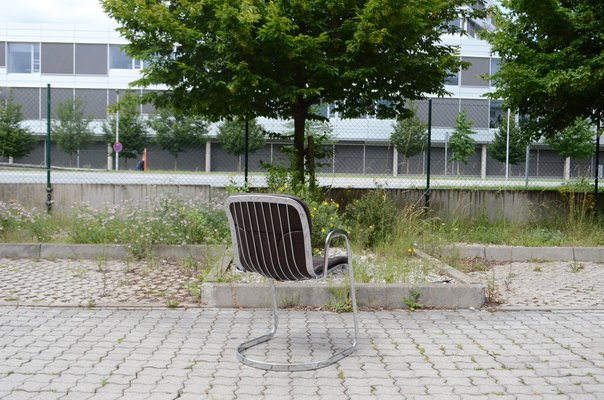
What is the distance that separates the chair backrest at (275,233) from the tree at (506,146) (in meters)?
10.5

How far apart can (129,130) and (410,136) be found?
1021 centimetres

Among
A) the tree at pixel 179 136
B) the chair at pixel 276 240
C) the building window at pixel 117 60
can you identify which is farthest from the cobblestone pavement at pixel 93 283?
the building window at pixel 117 60

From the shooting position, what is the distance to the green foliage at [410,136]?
12469mm

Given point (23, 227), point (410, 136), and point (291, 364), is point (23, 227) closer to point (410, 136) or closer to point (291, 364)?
point (291, 364)

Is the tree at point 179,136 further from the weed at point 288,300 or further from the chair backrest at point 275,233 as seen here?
the chair backrest at point 275,233

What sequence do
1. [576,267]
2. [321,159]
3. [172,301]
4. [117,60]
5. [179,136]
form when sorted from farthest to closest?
[117,60] < [179,136] < [321,159] < [576,267] < [172,301]

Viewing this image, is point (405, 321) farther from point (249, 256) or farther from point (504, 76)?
point (504, 76)

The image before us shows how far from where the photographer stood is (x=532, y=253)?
9.84m

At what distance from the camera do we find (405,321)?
5.99 m

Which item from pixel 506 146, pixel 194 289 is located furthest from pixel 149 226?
pixel 506 146

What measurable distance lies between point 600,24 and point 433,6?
2.99 m

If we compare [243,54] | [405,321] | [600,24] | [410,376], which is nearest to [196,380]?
[410,376]

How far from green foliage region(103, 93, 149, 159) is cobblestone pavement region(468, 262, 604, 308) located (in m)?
6.43

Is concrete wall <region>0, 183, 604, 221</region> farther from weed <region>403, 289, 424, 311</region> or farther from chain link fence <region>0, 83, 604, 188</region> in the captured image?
weed <region>403, 289, 424, 311</region>
